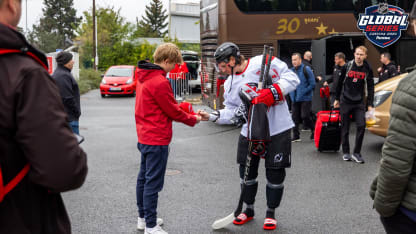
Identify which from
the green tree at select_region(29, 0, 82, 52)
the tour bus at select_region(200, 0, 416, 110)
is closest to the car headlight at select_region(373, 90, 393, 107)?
the tour bus at select_region(200, 0, 416, 110)

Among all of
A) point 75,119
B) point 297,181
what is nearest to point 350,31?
point 297,181

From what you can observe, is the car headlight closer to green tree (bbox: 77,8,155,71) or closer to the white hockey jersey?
the white hockey jersey

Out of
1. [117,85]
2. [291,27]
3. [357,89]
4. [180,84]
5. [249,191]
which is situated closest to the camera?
[249,191]

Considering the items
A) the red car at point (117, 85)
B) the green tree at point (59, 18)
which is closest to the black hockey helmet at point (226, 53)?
the red car at point (117, 85)

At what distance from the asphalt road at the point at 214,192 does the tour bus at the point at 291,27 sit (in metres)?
2.86

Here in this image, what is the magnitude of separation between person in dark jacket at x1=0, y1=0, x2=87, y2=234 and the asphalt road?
3125mm

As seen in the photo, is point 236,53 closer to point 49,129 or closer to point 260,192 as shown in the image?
point 260,192

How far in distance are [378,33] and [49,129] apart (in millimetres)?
12195

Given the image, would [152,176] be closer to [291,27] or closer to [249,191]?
[249,191]

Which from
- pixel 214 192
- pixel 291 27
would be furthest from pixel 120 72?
pixel 214 192

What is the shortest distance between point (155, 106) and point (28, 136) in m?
2.85

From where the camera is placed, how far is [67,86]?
24.0 feet

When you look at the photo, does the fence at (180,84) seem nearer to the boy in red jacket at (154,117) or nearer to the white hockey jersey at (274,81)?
the white hockey jersey at (274,81)

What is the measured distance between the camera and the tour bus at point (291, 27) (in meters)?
11.9
